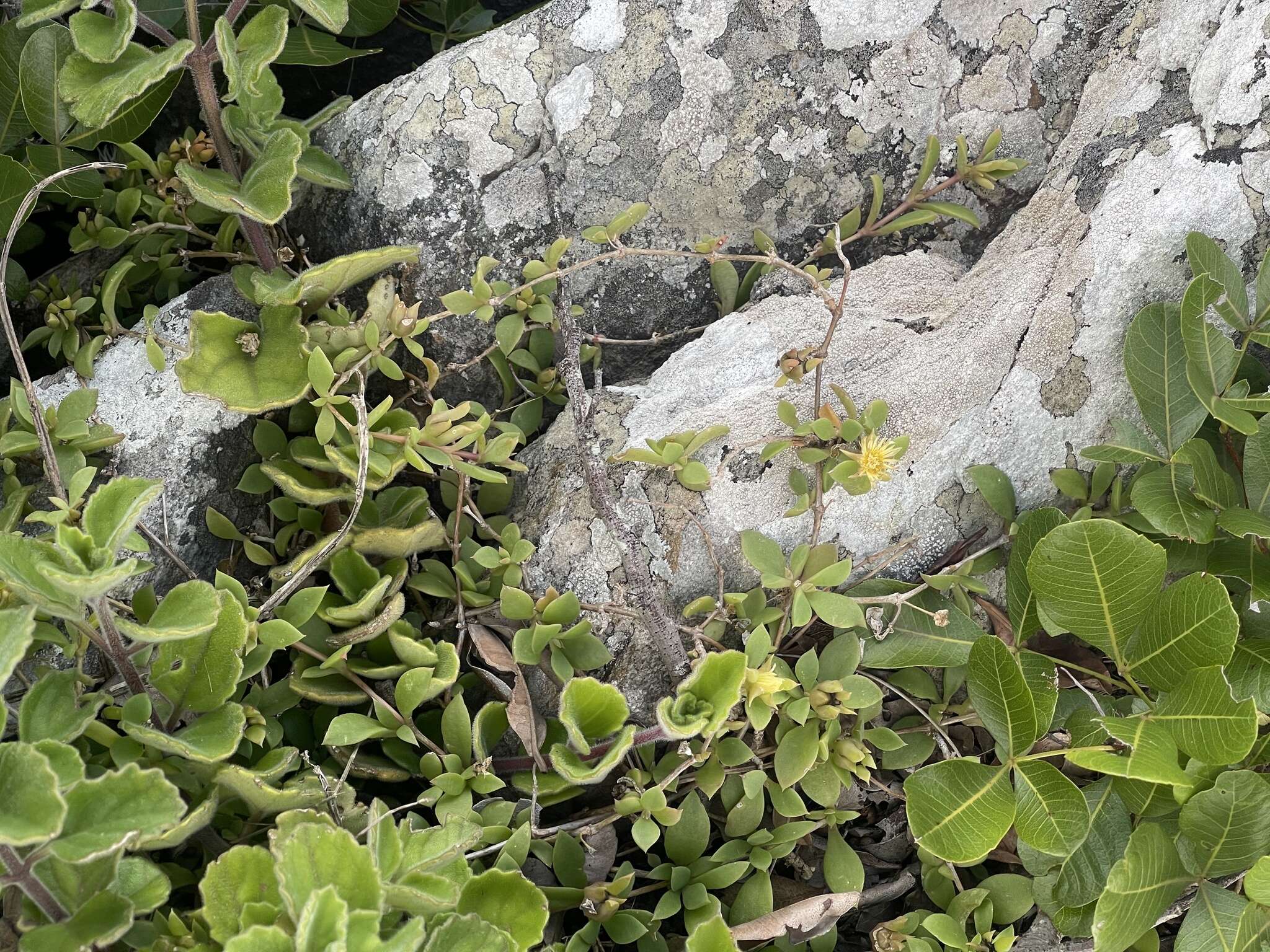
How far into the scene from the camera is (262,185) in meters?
1.88

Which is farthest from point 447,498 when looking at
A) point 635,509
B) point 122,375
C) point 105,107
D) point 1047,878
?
point 1047,878

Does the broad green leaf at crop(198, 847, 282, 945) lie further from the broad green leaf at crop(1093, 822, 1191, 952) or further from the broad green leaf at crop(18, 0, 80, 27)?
the broad green leaf at crop(18, 0, 80, 27)

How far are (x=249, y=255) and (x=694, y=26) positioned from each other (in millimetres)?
1094

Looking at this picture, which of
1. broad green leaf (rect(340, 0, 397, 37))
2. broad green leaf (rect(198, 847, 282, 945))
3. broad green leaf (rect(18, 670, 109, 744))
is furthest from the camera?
broad green leaf (rect(340, 0, 397, 37))

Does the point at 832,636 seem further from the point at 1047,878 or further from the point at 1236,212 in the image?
the point at 1236,212

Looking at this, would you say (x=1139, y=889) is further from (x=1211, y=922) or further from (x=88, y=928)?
(x=88, y=928)

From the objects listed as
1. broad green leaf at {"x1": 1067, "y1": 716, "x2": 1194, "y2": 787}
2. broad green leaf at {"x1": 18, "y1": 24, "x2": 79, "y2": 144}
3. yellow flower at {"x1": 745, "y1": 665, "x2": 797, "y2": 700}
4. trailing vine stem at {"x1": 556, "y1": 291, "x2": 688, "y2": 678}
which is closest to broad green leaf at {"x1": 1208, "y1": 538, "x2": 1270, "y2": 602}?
broad green leaf at {"x1": 1067, "y1": 716, "x2": 1194, "y2": 787}

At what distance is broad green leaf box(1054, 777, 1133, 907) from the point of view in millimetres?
1724

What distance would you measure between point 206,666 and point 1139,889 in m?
1.57

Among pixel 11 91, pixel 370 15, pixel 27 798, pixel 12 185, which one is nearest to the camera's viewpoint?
pixel 27 798

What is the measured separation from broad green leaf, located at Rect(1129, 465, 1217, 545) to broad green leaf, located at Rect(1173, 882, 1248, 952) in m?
0.60

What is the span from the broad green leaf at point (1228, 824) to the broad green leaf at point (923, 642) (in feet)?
1.41

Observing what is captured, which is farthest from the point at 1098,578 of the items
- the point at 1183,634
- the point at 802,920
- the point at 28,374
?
the point at 28,374

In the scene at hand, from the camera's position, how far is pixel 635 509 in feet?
6.64
